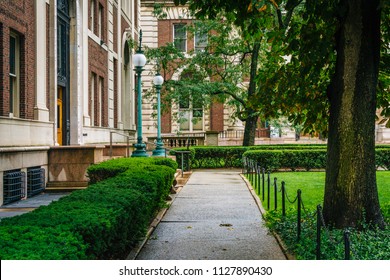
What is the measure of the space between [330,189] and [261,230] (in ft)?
5.12

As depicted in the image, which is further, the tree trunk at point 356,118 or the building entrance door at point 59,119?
the building entrance door at point 59,119

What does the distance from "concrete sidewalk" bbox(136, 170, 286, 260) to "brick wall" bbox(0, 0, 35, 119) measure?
5.07 m

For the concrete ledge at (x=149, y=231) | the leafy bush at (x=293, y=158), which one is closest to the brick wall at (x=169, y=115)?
the leafy bush at (x=293, y=158)

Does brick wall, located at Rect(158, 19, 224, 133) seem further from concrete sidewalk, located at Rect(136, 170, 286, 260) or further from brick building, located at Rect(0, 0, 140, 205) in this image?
concrete sidewalk, located at Rect(136, 170, 286, 260)

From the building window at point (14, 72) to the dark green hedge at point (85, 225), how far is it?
22.4ft

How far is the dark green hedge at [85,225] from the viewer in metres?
4.18

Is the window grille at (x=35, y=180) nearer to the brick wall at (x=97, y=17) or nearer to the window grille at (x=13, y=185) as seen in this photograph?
the window grille at (x=13, y=185)

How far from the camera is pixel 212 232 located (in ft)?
29.3

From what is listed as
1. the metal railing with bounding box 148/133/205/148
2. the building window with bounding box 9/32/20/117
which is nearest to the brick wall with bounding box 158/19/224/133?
the metal railing with bounding box 148/133/205/148

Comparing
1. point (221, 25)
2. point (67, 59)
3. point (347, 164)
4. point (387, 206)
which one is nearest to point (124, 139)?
point (221, 25)

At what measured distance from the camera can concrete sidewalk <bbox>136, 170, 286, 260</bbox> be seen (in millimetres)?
7410

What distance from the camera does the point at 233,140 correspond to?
36812mm

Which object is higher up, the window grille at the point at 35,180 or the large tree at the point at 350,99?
the large tree at the point at 350,99

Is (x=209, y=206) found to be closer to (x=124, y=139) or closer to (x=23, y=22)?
(x=23, y=22)
